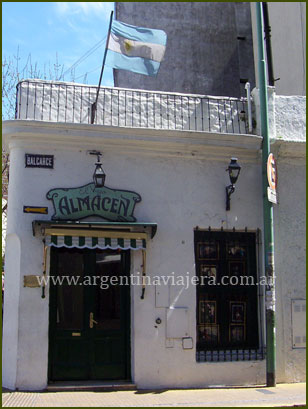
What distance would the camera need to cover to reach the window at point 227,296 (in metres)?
9.67

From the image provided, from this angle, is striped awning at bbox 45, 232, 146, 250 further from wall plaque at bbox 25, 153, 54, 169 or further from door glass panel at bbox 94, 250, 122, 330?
wall plaque at bbox 25, 153, 54, 169

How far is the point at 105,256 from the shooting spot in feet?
31.0

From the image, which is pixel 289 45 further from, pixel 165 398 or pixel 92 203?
pixel 165 398

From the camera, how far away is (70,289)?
9.20 meters

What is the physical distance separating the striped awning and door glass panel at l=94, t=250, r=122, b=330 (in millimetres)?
539

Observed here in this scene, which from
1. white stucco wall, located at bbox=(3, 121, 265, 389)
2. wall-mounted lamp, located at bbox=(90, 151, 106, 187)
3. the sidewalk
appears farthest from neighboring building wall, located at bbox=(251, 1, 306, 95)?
the sidewalk

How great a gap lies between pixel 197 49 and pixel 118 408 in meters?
13.5

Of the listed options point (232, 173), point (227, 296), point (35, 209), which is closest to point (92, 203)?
point (35, 209)

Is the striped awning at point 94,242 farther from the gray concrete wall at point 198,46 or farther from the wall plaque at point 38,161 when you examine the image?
the gray concrete wall at point 198,46

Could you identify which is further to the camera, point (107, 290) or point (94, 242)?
point (107, 290)

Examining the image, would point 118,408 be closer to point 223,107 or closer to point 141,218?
point 141,218

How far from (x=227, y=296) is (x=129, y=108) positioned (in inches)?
166

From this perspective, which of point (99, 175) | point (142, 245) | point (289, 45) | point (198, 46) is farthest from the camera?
point (198, 46)

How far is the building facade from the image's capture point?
29.3ft
